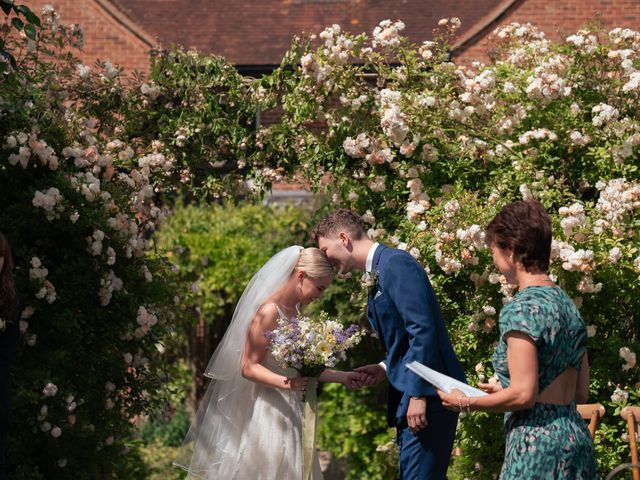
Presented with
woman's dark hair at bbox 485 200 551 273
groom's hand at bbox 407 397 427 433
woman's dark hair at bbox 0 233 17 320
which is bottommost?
groom's hand at bbox 407 397 427 433

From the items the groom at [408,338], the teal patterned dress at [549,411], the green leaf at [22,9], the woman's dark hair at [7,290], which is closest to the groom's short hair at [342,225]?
the groom at [408,338]

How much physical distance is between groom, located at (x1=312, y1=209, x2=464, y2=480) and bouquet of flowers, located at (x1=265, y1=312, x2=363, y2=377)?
336mm

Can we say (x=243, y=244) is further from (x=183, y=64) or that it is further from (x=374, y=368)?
(x=374, y=368)

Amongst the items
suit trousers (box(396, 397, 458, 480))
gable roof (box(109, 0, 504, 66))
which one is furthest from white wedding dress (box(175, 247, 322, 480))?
gable roof (box(109, 0, 504, 66))

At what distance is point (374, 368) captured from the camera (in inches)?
221

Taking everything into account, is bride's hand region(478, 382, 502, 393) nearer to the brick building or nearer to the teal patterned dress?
the teal patterned dress

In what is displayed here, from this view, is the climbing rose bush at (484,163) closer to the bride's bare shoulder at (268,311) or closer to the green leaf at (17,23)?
the bride's bare shoulder at (268,311)

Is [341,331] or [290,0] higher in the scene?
[290,0]

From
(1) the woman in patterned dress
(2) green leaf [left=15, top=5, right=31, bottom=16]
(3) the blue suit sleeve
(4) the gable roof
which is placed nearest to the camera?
(1) the woman in patterned dress

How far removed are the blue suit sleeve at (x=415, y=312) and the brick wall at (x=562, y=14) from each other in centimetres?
1366

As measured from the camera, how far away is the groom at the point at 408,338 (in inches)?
193

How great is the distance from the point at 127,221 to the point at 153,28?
13808 millimetres

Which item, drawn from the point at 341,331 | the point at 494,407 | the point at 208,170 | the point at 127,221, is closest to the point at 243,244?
the point at 208,170

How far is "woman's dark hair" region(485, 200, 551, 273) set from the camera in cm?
405
